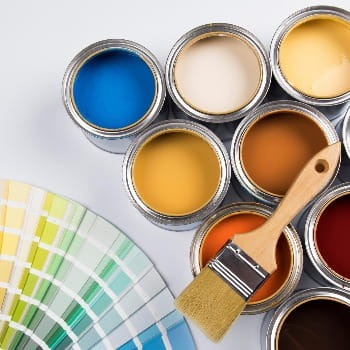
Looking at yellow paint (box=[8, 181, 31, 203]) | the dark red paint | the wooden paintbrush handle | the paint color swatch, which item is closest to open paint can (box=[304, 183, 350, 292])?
the dark red paint

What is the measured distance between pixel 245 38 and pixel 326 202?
15.6 inches

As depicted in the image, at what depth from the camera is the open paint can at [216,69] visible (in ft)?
5.64

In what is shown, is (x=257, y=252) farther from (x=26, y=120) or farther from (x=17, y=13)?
(x=17, y=13)

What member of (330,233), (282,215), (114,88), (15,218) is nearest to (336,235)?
(330,233)

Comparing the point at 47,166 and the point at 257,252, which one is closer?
the point at 257,252

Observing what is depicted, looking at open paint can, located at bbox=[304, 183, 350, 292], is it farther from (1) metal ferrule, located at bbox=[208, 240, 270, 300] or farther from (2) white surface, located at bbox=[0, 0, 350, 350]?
(2) white surface, located at bbox=[0, 0, 350, 350]

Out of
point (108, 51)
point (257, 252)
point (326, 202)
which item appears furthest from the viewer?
point (108, 51)

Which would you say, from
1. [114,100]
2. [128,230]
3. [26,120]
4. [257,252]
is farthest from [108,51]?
[257,252]

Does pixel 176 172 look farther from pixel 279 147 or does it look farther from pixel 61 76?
pixel 61 76

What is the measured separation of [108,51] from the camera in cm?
177

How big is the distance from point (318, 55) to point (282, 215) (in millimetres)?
405

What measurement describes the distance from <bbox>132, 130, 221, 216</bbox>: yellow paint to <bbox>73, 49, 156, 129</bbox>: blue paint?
0.28ft

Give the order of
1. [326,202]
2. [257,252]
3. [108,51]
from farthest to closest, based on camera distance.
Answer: [108,51]
[326,202]
[257,252]

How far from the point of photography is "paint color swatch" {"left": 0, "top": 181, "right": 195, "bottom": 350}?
1751 millimetres
